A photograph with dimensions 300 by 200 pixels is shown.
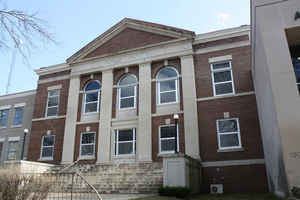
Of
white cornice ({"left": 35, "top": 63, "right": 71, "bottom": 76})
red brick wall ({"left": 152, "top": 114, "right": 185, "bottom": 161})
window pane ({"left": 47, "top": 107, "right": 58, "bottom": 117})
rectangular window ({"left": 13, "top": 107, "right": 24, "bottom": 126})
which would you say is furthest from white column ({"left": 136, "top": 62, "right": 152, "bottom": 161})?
rectangular window ({"left": 13, "top": 107, "right": 24, "bottom": 126})

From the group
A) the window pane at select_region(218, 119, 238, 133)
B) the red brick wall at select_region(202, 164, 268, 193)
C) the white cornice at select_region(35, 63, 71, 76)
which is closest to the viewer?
the red brick wall at select_region(202, 164, 268, 193)

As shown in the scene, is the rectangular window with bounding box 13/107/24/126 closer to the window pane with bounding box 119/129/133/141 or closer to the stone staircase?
the stone staircase

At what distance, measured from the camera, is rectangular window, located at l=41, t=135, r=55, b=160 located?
23766 millimetres

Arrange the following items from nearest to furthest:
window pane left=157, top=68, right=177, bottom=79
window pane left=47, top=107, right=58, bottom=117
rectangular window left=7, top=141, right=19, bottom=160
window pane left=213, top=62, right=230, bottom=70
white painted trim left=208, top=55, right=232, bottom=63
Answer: white painted trim left=208, top=55, right=232, bottom=63 < window pane left=213, top=62, right=230, bottom=70 < window pane left=157, top=68, right=177, bottom=79 < window pane left=47, top=107, right=58, bottom=117 < rectangular window left=7, top=141, right=19, bottom=160

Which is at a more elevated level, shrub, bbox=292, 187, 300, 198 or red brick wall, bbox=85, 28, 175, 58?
red brick wall, bbox=85, 28, 175, 58

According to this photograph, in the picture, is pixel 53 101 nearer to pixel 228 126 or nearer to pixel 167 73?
pixel 167 73

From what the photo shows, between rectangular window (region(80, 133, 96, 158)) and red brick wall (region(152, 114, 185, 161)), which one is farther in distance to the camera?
rectangular window (region(80, 133, 96, 158))

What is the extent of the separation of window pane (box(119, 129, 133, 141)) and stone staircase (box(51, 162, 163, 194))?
2871mm

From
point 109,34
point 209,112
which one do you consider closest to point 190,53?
point 209,112

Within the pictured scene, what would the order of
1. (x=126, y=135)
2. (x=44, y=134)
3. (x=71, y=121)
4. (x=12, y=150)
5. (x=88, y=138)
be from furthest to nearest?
(x=12, y=150), (x=44, y=134), (x=71, y=121), (x=88, y=138), (x=126, y=135)

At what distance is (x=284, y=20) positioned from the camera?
11.0m

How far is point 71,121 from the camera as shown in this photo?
2328 centimetres

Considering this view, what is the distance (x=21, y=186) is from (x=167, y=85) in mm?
15216

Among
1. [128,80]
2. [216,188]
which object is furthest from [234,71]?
[128,80]
